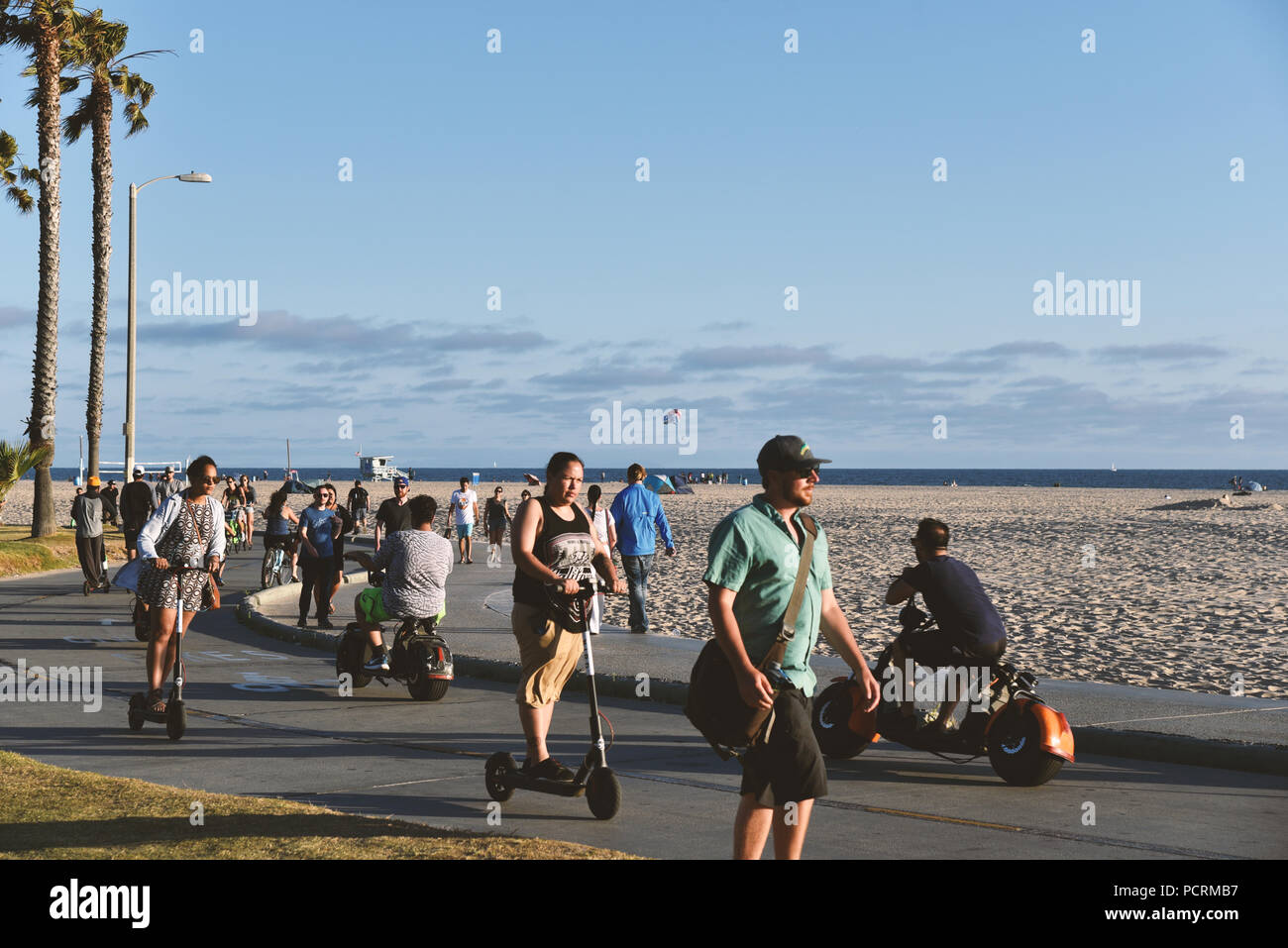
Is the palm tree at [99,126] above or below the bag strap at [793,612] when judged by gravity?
above

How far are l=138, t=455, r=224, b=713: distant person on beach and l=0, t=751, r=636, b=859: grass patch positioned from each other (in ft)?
7.62

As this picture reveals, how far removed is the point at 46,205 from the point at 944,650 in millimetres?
30297

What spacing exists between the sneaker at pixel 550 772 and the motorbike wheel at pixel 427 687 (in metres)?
4.54

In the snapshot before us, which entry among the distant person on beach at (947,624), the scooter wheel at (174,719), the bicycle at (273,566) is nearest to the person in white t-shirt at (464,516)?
the bicycle at (273,566)

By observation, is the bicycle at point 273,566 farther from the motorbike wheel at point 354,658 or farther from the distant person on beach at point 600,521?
the motorbike wheel at point 354,658

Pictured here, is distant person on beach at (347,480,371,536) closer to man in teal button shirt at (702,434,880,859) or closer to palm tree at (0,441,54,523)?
palm tree at (0,441,54,523)

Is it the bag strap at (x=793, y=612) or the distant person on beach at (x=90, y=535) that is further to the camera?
the distant person on beach at (x=90, y=535)

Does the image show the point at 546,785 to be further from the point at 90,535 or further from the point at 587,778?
the point at 90,535

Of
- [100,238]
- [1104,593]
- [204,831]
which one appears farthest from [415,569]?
[100,238]

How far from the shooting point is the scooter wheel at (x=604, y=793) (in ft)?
23.8

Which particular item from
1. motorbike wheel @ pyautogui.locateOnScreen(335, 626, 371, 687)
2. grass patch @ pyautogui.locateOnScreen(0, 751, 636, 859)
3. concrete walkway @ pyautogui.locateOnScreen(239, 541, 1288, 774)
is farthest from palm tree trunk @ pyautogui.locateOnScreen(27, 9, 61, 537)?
grass patch @ pyautogui.locateOnScreen(0, 751, 636, 859)

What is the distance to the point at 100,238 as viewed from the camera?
3731cm

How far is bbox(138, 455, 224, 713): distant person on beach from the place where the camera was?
1002cm

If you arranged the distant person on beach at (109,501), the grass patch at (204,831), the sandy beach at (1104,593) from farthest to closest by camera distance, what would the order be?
the distant person on beach at (109,501)
the sandy beach at (1104,593)
the grass patch at (204,831)
